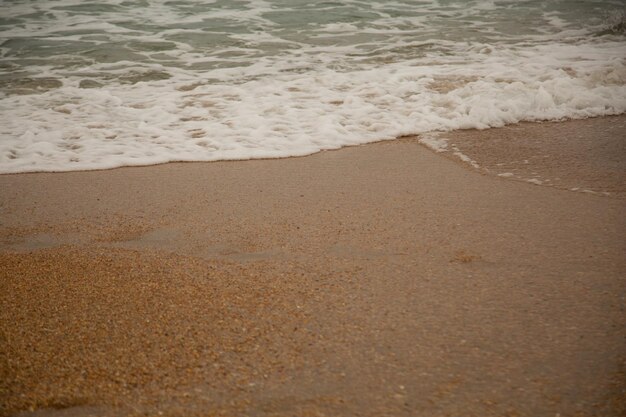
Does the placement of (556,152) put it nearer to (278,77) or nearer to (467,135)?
(467,135)

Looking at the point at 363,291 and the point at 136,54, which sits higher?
the point at 136,54

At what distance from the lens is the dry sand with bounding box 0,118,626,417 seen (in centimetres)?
154

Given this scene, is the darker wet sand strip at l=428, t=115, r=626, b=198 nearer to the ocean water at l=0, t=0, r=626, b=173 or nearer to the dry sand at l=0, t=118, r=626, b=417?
the dry sand at l=0, t=118, r=626, b=417

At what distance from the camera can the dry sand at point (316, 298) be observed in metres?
1.54

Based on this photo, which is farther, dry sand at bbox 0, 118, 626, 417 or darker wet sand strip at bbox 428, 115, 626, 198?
darker wet sand strip at bbox 428, 115, 626, 198

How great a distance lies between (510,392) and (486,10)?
33.1 ft

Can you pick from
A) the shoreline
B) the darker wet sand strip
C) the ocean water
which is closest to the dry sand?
the darker wet sand strip

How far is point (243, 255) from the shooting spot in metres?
2.39

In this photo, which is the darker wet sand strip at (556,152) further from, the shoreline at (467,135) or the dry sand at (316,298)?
the dry sand at (316,298)

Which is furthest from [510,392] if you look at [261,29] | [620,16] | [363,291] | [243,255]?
[620,16]

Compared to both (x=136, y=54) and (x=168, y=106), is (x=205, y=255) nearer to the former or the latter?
(x=168, y=106)

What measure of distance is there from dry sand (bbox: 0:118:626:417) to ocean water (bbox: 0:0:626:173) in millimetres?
952

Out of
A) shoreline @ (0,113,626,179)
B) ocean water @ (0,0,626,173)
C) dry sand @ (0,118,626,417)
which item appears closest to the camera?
dry sand @ (0,118,626,417)

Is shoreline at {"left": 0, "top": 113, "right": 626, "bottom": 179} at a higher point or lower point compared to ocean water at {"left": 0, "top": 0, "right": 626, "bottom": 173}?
lower
